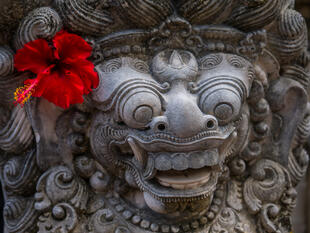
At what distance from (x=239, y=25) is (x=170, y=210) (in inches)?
25.7

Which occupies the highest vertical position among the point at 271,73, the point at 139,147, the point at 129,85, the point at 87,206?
the point at 271,73

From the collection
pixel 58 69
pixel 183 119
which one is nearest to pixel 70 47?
pixel 58 69

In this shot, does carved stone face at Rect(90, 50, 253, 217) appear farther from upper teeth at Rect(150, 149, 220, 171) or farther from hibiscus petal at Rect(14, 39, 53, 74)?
hibiscus petal at Rect(14, 39, 53, 74)

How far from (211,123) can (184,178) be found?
0.62ft

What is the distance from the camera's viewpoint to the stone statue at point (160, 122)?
1.54 metres

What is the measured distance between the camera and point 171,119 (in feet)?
4.93

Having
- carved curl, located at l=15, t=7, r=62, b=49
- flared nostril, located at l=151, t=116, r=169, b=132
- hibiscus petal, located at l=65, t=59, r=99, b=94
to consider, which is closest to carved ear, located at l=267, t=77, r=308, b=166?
flared nostril, located at l=151, t=116, r=169, b=132

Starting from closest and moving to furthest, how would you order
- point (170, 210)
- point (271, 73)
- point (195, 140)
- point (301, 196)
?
1. point (195, 140)
2. point (170, 210)
3. point (271, 73)
4. point (301, 196)

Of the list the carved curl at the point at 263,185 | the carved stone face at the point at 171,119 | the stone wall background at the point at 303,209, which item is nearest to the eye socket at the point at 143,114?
the carved stone face at the point at 171,119

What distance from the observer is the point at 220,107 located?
5.07 feet

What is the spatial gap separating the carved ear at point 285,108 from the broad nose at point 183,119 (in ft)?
1.39

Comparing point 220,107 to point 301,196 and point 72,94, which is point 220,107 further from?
point 301,196

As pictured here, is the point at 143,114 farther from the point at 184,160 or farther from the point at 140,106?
the point at 184,160

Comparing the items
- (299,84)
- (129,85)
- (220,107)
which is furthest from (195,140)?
(299,84)
